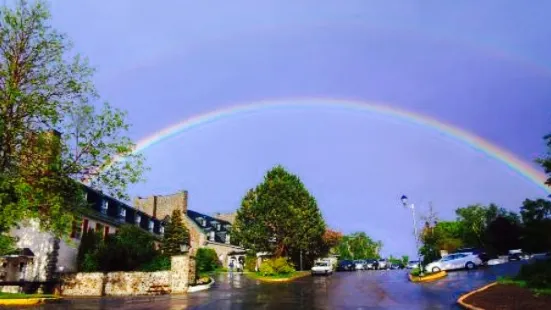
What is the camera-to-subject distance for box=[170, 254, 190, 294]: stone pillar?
30.8 m

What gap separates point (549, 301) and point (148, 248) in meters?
28.2

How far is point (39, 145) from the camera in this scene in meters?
25.4

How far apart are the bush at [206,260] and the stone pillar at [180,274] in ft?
95.1

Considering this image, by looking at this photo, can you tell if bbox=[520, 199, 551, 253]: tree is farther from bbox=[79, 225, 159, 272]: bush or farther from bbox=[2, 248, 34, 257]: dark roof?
bbox=[2, 248, 34, 257]: dark roof

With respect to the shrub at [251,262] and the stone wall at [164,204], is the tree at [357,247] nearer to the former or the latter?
the stone wall at [164,204]

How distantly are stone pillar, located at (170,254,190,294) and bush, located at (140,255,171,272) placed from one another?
65.5 inches

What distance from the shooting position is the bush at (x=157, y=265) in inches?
1287

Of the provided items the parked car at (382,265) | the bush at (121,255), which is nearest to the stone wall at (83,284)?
the bush at (121,255)

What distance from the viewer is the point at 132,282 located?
31906 millimetres

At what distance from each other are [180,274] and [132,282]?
12.3ft

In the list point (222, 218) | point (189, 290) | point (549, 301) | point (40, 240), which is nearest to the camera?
point (549, 301)

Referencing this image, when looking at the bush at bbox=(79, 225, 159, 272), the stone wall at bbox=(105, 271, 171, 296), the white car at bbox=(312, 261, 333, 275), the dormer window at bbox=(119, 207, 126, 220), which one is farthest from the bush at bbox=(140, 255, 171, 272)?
the white car at bbox=(312, 261, 333, 275)

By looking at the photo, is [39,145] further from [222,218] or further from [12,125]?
[222,218]

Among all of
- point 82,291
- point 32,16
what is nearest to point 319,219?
point 82,291
